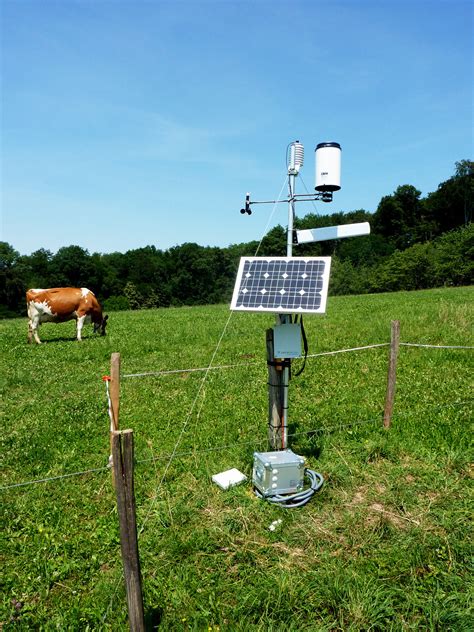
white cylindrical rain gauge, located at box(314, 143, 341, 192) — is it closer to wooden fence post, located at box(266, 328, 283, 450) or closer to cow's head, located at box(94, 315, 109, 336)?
wooden fence post, located at box(266, 328, 283, 450)

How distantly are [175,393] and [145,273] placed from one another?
275 feet

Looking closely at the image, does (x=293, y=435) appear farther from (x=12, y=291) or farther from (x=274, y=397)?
(x=12, y=291)

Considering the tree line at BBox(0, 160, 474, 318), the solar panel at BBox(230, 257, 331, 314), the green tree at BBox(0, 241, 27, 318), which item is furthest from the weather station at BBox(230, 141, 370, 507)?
the green tree at BBox(0, 241, 27, 318)

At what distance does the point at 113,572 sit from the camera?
4117 mm

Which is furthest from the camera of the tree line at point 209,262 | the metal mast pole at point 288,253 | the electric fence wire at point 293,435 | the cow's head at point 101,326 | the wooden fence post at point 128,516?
the tree line at point 209,262

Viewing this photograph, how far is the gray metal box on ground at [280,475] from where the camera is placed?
502 centimetres

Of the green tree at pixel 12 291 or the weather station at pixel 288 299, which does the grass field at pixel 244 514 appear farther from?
the green tree at pixel 12 291

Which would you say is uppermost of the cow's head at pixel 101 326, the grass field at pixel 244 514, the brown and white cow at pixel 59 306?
the brown and white cow at pixel 59 306

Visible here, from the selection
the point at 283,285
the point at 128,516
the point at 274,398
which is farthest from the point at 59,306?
the point at 128,516

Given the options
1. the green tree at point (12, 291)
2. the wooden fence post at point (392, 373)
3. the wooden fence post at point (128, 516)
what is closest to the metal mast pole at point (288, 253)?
the wooden fence post at point (392, 373)

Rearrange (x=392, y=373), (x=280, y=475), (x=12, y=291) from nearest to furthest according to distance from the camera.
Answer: (x=280, y=475) < (x=392, y=373) < (x=12, y=291)

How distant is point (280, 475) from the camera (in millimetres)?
5047

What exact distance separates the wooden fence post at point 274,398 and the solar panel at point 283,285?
55 cm

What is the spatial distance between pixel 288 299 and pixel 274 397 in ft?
4.47
